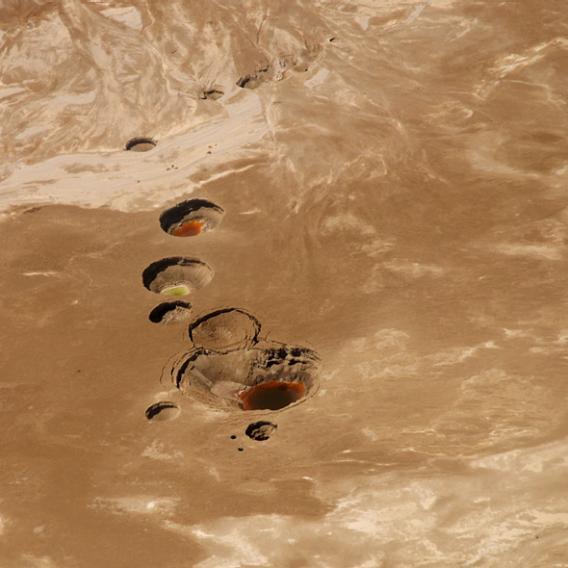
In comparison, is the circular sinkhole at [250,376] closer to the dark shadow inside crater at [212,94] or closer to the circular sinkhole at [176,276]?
the circular sinkhole at [176,276]

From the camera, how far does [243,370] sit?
16.9m

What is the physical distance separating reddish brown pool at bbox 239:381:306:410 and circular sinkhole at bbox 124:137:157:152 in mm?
9911

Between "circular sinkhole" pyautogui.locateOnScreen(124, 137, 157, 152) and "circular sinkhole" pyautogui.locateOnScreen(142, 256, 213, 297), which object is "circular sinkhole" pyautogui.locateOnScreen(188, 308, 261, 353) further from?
"circular sinkhole" pyautogui.locateOnScreen(124, 137, 157, 152)

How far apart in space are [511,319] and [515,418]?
262 centimetres

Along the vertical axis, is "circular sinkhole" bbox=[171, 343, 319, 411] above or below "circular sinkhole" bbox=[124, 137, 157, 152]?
below

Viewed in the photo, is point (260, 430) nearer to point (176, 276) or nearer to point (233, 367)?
point (233, 367)

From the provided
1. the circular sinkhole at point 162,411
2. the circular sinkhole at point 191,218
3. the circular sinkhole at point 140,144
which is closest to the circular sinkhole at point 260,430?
the circular sinkhole at point 162,411

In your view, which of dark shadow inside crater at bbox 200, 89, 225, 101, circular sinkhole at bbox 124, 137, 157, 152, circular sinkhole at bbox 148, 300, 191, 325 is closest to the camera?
circular sinkhole at bbox 148, 300, 191, 325

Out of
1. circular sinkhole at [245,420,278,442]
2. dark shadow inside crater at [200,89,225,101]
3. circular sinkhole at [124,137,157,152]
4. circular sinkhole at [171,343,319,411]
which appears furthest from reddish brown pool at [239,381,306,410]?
dark shadow inside crater at [200,89,225,101]

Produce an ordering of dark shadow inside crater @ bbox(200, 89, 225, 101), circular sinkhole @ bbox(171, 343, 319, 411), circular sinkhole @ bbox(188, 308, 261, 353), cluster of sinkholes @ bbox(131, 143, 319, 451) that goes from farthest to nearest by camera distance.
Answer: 1. dark shadow inside crater @ bbox(200, 89, 225, 101)
2. circular sinkhole @ bbox(188, 308, 261, 353)
3. circular sinkhole @ bbox(171, 343, 319, 411)
4. cluster of sinkholes @ bbox(131, 143, 319, 451)

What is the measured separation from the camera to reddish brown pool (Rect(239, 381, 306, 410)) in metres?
16.1

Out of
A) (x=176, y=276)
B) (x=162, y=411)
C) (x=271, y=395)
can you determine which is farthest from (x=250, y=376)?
(x=176, y=276)

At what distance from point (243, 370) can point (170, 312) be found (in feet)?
8.01

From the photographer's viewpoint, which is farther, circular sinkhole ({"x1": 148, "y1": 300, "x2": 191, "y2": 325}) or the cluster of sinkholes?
circular sinkhole ({"x1": 148, "y1": 300, "x2": 191, "y2": 325})
